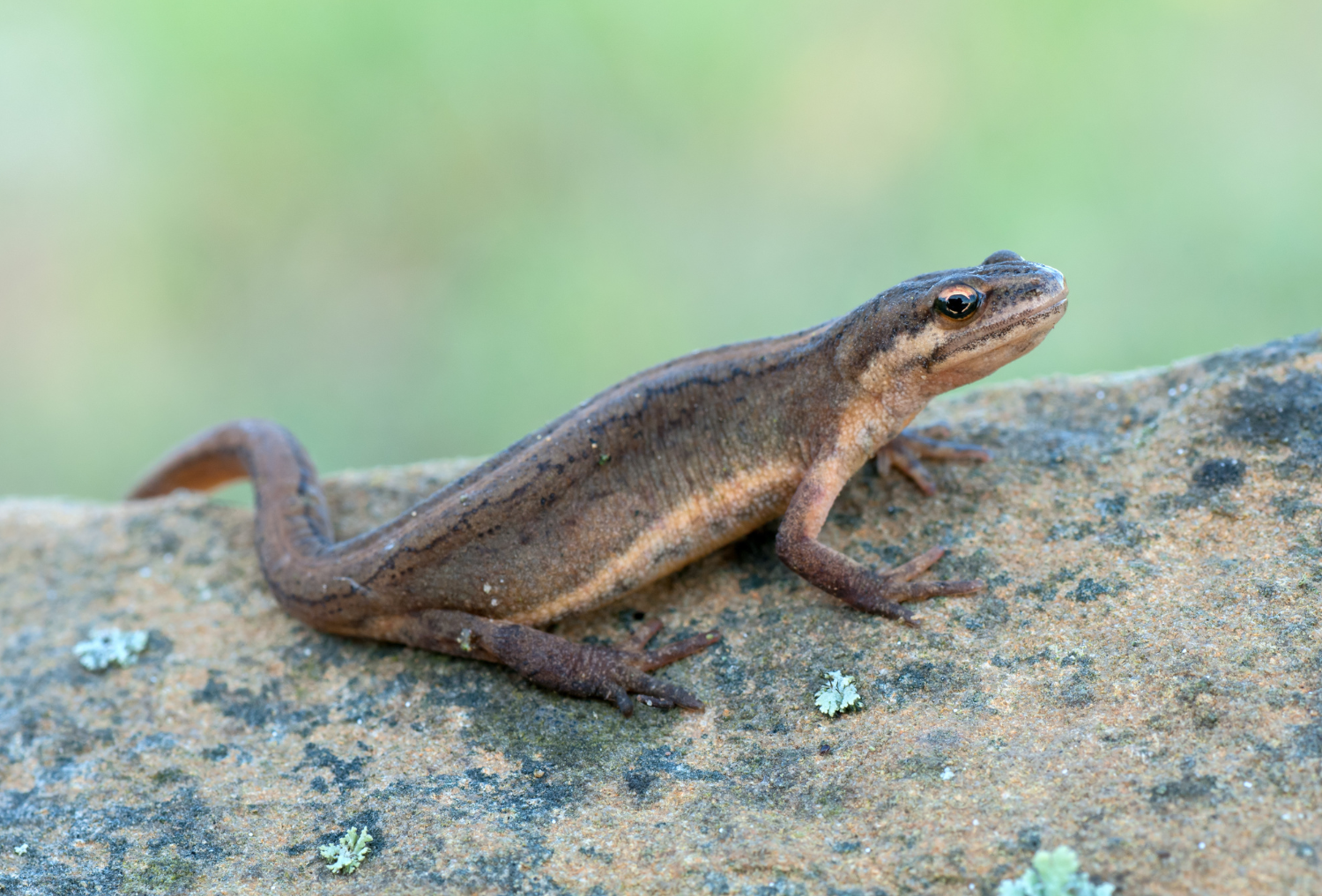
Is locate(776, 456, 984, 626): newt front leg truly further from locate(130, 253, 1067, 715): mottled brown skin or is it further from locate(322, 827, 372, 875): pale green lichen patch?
locate(322, 827, 372, 875): pale green lichen patch

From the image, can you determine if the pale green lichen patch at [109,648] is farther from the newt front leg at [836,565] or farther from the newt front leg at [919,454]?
the newt front leg at [919,454]

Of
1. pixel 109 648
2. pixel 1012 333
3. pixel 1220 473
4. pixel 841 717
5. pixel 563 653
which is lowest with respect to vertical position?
pixel 841 717

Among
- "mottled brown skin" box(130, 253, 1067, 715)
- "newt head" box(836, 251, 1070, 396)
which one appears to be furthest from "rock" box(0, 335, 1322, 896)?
"newt head" box(836, 251, 1070, 396)

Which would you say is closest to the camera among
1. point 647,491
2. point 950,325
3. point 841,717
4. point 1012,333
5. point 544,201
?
point 841,717

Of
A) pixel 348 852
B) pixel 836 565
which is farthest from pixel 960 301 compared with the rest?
pixel 348 852

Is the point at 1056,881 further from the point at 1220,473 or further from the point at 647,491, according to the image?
the point at 647,491

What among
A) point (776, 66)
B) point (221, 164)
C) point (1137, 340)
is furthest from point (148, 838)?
point (776, 66)
